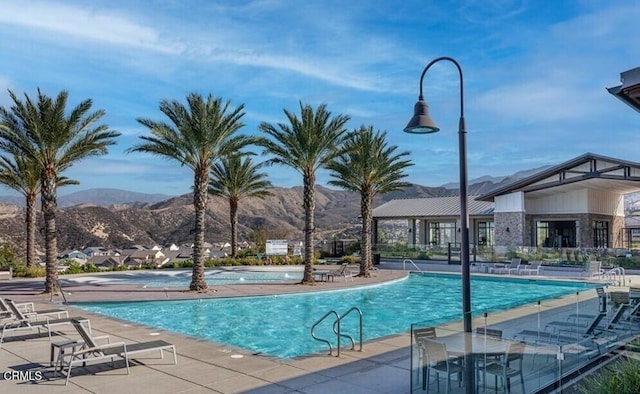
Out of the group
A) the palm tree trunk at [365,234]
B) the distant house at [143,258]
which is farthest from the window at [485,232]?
the distant house at [143,258]

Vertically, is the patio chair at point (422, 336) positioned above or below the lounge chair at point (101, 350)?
above

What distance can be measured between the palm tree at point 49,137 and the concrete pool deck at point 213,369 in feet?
27.3

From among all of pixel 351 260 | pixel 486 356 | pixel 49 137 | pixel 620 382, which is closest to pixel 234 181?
pixel 351 260

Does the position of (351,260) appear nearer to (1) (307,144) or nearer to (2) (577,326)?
(1) (307,144)

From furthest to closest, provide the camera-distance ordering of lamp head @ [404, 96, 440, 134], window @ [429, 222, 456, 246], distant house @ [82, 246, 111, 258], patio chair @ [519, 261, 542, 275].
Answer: distant house @ [82, 246, 111, 258] < window @ [429, 222, 456, 246] < patio chair @ [519, 261, 542, 275] < lamp head @ [404, 96, 440, 134]

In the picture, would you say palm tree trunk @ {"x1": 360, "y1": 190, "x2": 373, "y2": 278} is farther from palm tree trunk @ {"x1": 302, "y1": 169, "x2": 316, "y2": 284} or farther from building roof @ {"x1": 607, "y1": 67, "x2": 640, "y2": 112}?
building roof @ {"x1": 607, "y1": 67, "x2": 640, "y2": 112}

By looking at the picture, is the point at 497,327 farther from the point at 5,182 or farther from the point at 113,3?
the point at 5,182

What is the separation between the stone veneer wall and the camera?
33094 mm

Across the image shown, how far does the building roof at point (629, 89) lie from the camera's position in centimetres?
487

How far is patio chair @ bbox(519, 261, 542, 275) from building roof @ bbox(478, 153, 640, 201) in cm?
639

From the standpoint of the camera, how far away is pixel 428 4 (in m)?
14.5

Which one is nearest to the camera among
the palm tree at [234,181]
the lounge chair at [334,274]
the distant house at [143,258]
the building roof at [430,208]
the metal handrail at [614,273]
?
the metal handrail at [614,273]

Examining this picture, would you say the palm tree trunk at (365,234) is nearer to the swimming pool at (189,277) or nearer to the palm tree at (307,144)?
the swimming pool at (189,277)

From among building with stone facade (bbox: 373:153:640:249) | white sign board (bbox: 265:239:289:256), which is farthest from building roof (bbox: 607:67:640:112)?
white sign board (bbox: 265:239:289:256)
